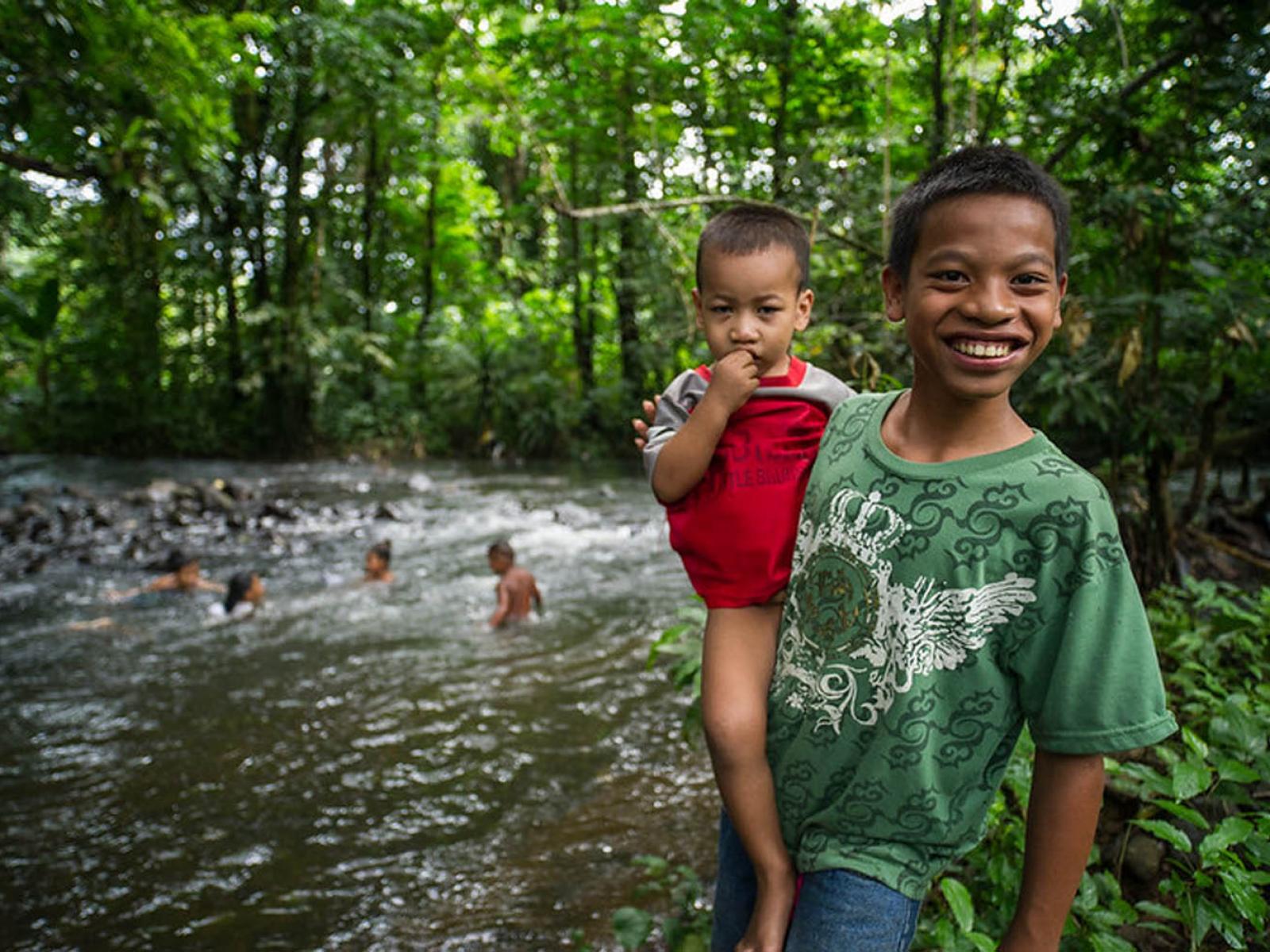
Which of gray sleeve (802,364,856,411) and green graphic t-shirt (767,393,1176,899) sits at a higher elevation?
gray sleeve (802,364,856,411)

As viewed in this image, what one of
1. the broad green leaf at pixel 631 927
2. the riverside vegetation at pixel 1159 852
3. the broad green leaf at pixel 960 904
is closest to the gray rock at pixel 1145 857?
the riverside vegetation at pixel 1159 852

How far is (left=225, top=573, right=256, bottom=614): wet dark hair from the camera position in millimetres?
7730

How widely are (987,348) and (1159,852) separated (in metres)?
1.94

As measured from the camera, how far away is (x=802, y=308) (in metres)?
1.73

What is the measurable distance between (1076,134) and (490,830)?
441cm

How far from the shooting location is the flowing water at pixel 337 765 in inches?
138

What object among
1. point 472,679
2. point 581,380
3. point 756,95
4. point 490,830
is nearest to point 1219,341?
point 490,830

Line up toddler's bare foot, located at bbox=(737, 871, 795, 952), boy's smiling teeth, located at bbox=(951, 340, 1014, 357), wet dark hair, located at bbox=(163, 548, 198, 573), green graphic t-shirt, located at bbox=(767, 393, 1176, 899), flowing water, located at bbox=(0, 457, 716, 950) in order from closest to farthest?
1. green graphic t-shirt, located at bbox=(767, 393, 1176, 899)
2. boy's smiling teeth, located at bbox=(951, 340, 1014, 357)
3. toddler's bare foot, located at bbox=(737, 871, 795, 952)
4. flowing water, located at bbox=(0, 457, 716, 950)
5. wet dark hair, located at bbox=(163, 548, 198, 573)

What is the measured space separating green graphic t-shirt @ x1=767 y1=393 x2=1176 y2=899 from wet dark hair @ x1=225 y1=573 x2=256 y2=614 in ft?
23.9

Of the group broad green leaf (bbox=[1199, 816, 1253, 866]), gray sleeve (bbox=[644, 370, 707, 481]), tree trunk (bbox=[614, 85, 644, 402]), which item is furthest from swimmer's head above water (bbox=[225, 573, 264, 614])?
broad green leaf (bbox=[1199, 816, 1253, 866])

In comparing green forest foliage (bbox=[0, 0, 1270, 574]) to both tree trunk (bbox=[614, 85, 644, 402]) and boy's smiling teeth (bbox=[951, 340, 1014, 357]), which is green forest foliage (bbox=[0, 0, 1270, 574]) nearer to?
tree trunk (bbox=[614, 85, 644, 402])

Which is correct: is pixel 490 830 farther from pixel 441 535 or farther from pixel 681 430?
pixel 441 535

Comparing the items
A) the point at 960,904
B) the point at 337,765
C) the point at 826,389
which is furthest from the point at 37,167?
the point at 960,904

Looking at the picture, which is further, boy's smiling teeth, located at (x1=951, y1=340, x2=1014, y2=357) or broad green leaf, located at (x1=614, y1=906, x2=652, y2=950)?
broad green leaf, located at (x1=614, y1=906, x2=652, y2=950)
